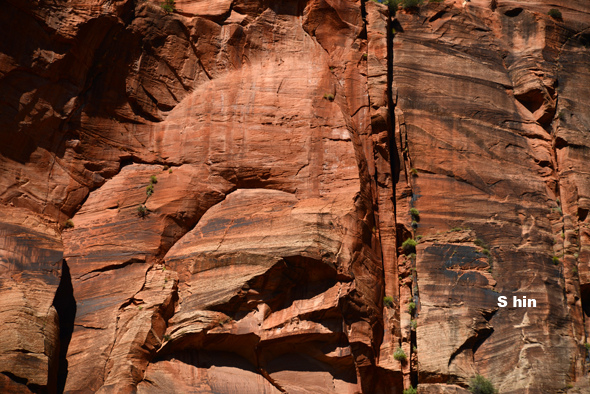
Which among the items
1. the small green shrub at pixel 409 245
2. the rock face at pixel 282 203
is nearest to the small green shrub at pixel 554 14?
the rock face at pixel 282 203

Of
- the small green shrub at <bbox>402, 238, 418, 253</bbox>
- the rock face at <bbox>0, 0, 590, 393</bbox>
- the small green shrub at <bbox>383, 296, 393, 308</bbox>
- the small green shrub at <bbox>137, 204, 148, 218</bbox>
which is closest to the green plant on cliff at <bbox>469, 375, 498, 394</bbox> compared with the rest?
the rock face at <bbox>0, 0, 590, 393</bbox>

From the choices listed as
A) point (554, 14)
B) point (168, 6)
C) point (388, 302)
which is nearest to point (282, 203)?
point (388, 302)

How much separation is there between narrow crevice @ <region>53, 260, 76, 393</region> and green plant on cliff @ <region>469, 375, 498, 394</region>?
11.9m

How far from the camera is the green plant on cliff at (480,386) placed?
2383 cm

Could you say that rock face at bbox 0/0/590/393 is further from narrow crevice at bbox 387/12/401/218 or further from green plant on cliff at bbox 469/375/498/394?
green plant on cliff at bbox 469/375/498/394

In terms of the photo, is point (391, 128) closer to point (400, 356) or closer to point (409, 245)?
point (409, 245)

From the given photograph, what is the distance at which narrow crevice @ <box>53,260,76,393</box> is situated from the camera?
2353 cm

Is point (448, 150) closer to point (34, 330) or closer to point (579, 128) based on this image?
point (579, 128)

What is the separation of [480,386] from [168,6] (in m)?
16.7

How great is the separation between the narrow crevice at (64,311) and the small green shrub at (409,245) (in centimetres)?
1088

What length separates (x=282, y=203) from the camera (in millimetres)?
25766

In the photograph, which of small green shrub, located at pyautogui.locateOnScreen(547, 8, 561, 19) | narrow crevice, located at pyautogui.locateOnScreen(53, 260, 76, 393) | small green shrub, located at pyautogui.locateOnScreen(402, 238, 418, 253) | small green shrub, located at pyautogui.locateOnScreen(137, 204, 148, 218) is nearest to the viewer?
narrow crevice, located at pyautogui.locateOnScreen(53, 260, 76, 393)

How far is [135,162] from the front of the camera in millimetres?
27422

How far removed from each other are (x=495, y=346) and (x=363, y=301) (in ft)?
14.6
